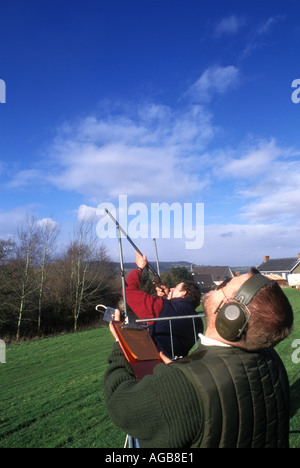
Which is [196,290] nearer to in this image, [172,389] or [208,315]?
[208,315]

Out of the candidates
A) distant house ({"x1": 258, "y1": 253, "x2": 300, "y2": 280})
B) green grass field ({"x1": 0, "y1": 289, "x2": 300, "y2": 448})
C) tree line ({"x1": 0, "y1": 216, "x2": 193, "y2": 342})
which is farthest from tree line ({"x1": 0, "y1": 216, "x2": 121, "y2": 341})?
distant house ({"x1": 258, "y1": 253, "x2": 300, "y2": 280})

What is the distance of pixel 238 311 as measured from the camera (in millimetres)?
1551

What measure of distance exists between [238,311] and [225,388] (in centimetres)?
34

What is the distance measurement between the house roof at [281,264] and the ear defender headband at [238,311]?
76947 millimetres

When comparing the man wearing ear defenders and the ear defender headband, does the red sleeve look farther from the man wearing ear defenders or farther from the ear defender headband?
the ear defender headband

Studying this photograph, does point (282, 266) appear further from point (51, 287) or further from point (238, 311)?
point (238, 311)

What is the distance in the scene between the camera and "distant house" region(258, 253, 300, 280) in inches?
2842

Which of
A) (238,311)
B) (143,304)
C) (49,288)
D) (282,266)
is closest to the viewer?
(238,311)

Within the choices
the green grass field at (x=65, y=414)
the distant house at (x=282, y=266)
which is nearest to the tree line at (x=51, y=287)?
the green grass field at (x=65, y=414)

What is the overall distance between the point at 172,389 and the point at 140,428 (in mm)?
255

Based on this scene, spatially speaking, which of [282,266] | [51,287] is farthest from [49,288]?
[282,266]

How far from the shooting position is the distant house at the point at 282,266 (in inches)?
2842

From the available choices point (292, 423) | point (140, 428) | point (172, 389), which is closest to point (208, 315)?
point (172, 389)
